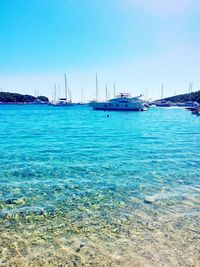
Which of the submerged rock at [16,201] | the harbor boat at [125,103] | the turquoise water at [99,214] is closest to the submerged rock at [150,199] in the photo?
the turquoise water at [99,214]

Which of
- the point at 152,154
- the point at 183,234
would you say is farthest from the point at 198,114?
the point at 183,234

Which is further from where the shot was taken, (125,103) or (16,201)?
(125,103)

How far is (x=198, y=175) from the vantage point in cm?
1298

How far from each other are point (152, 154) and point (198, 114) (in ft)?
218

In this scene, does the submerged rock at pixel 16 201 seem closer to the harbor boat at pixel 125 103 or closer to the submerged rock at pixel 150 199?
the submerged rock at pixel 150 199

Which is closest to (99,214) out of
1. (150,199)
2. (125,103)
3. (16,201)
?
(150,199)

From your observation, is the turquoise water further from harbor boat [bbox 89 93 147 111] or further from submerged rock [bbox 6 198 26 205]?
harbor boat [bbox 89 93 147 111]

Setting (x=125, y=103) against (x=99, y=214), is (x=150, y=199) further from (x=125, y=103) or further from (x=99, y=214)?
(x=125, y=103)

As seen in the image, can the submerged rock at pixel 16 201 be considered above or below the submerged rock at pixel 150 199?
above

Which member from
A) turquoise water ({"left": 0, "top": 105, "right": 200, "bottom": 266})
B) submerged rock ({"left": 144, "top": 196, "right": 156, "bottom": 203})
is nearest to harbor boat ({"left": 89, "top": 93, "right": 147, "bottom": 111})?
turquoise water ({"left": 0, "top": 105, "right": 200, "bottom": 266})

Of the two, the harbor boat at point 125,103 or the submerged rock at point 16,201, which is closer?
the submerged rock at point 16,201

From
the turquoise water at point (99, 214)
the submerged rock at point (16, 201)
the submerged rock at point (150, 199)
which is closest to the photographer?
the turquoise water at point (99, 214)

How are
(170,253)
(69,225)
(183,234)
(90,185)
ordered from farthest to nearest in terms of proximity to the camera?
(90,185)
(69,225)
(183,234)
(170,253)

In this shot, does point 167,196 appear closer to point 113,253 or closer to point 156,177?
point 156,177
